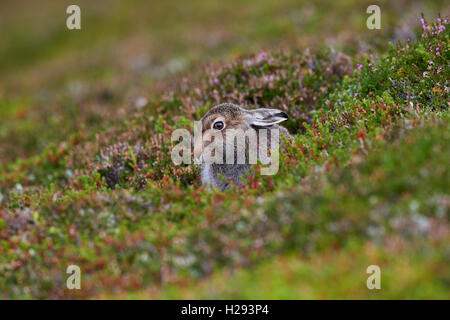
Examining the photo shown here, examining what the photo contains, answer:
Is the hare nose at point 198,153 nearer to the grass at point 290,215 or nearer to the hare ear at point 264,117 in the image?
the grass at point 290,215

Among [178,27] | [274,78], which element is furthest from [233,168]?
[178,27]

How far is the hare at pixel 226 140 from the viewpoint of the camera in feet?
26.6

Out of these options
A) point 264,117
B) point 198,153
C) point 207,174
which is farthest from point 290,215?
point 264,117

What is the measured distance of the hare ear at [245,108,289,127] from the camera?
8.18 metres

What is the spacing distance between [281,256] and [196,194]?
1.99 metres

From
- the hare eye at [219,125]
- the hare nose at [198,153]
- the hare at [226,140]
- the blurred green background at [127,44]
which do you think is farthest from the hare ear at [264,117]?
the blurred green background at [127,44]

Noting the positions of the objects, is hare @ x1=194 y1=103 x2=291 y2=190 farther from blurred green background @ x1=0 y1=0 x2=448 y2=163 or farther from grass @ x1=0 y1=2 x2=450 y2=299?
blurred green background @ x1=0 y1=0 x2=448 y2=163

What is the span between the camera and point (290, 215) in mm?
5867

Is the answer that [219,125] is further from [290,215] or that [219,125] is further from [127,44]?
[127,44]

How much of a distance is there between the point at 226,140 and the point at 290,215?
8.66ft

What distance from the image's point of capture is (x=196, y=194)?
7066 millimetres

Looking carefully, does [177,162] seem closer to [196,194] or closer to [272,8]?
[196,194]
